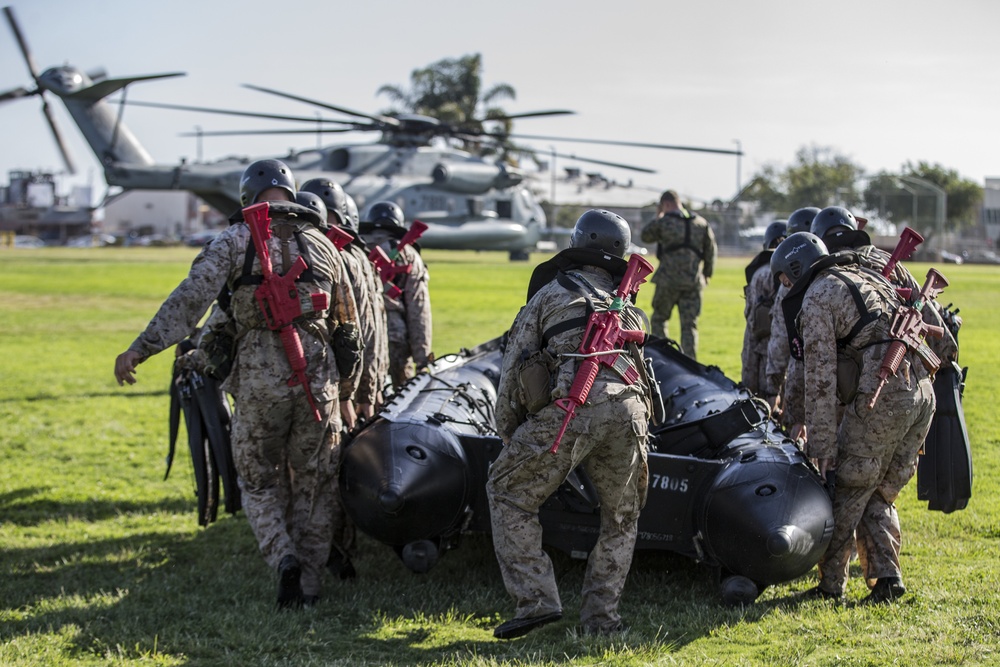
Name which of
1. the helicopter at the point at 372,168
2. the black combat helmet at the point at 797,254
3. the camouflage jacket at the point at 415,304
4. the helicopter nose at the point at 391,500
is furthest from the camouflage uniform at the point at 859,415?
the helicopter at the point at 372,168

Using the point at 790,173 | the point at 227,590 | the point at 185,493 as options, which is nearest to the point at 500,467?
the point at 227,590

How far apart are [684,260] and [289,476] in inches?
283

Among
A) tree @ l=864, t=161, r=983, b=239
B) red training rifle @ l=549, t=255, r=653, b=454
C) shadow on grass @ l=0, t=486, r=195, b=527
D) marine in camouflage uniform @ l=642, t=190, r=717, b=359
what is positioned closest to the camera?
red training rifle @ l=549, t=255, r=653, b=454

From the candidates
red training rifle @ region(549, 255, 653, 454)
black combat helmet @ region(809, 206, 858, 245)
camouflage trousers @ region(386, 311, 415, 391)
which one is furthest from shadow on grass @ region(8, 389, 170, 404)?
red training rifle @ region(549, 255, 653, 454)

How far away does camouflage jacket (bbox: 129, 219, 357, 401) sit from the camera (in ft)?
18.4

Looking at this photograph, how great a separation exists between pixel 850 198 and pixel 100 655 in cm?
5887

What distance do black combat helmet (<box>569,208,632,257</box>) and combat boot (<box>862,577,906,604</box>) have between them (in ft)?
7.21

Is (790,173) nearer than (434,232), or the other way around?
(434,232)

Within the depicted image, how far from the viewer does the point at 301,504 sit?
604 centimetres

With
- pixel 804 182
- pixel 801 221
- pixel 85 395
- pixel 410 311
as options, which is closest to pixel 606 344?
pixel 801 221

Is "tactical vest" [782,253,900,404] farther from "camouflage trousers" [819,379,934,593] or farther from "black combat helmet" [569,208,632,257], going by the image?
"black combat helmet" [569,208,632,257]

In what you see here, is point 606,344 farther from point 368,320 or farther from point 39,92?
point 39,92

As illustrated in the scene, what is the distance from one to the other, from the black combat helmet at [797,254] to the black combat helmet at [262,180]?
2.75m

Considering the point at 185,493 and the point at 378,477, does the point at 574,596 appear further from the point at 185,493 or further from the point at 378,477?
the point at 185,493
